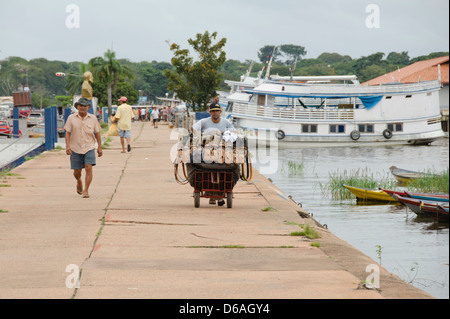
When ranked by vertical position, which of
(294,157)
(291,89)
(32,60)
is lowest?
(294,157)

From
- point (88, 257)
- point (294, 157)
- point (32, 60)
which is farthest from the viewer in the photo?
point (32, 60)

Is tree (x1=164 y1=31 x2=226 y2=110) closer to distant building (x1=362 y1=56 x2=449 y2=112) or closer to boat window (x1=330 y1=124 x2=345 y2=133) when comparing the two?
boat window (x1=330 y1=124 x2=345 y2=133)

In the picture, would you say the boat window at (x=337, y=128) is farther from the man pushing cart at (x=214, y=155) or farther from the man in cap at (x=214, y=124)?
the man in cap at (x=214, y=124)

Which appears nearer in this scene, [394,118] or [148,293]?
[148,293]

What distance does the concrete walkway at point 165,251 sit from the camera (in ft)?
19.9

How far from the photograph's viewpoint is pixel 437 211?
Result: 1539 cm

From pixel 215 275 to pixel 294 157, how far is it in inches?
1206

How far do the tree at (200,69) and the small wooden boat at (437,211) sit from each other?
105ft

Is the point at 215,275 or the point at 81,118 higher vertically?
the point at 81,118

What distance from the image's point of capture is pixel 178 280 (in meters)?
6.38

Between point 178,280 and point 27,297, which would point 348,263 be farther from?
point 27,297

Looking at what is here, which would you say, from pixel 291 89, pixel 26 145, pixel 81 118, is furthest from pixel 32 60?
pixel 81 118

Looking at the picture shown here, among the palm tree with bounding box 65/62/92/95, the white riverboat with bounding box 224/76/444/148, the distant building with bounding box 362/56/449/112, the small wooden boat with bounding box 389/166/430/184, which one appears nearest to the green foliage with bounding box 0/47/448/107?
the palm tree with bounding box 65/62/92/95
